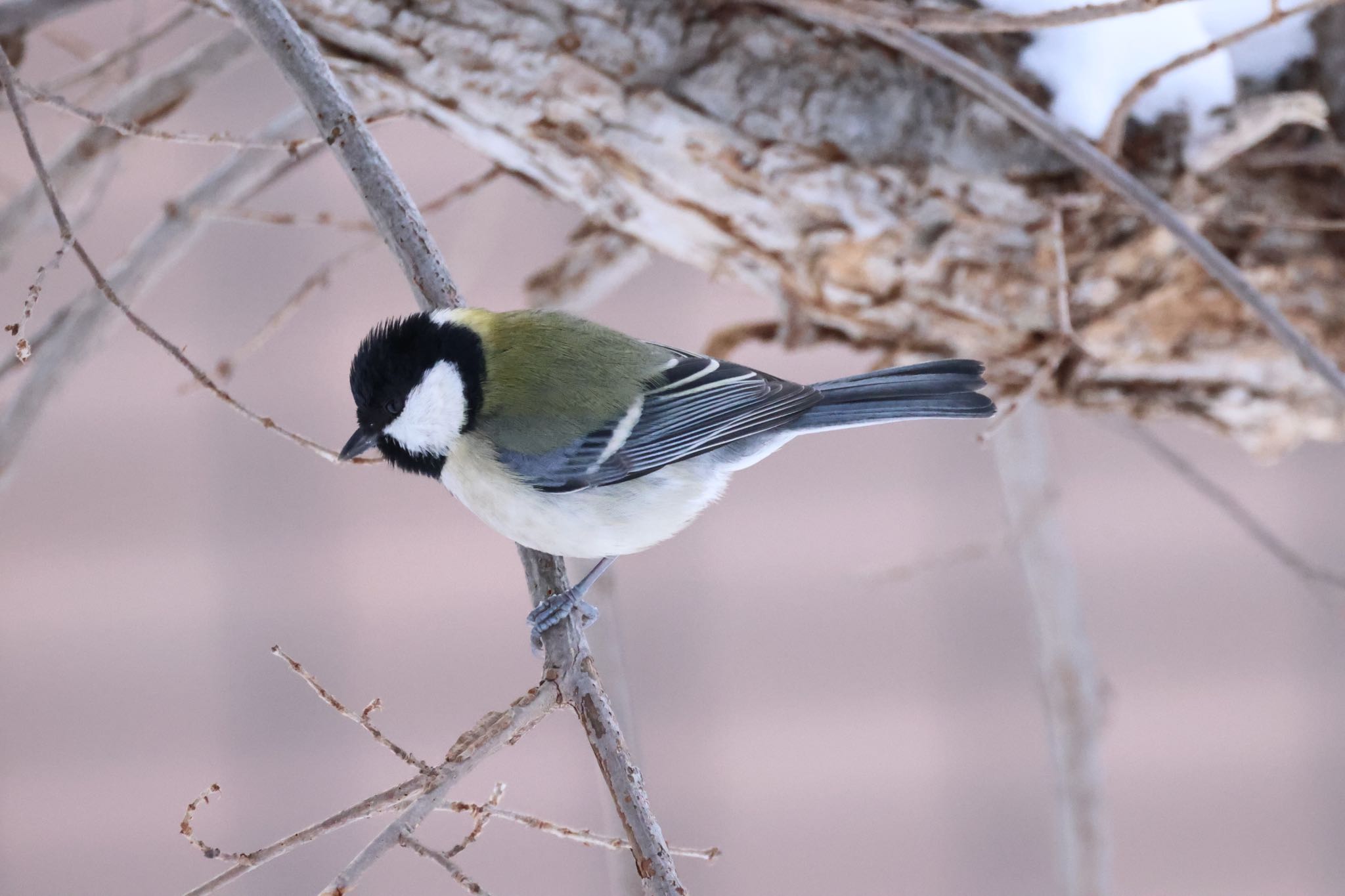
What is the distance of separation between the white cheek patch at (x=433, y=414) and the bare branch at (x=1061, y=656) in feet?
2.60

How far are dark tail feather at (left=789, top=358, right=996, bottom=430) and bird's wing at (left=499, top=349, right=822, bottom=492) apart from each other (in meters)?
0.03

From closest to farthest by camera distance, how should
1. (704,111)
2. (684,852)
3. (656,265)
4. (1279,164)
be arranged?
(684,852) < (704,111) < (1279,164) < (656,265)

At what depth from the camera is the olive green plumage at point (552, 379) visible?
1228 millimetres

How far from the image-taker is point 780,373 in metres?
2.61

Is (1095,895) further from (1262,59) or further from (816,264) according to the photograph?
(1262,59)

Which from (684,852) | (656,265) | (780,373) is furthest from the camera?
(656,265)

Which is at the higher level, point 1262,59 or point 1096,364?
point 1262,59

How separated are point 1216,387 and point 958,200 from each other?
430 millimetres

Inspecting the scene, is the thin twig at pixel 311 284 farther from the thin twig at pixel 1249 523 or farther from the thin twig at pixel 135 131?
the thin twig at pixel 1249 523

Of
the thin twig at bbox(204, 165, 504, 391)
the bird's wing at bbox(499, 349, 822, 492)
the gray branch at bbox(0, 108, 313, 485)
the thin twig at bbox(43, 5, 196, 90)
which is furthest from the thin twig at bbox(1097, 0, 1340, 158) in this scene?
the thin twig at bbox(43, 5, 196, 90)

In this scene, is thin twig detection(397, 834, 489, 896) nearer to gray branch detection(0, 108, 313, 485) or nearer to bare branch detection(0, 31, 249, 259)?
gray branch detection(0, 108, 313, 485)

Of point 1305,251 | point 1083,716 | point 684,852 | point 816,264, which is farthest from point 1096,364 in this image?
point 684,852

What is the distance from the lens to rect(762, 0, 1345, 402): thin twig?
1.08m

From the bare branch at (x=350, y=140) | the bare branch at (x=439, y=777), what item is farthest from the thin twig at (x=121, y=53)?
the bare branch at (x=439, y=777)
